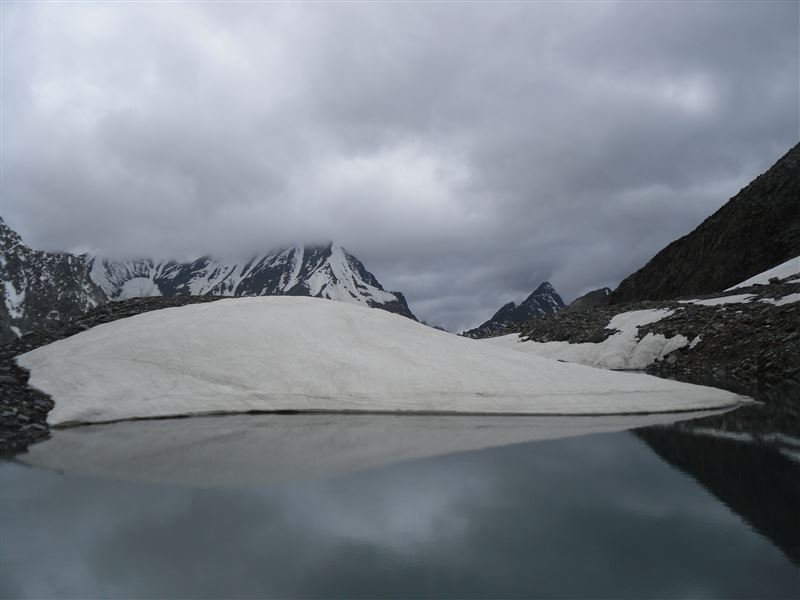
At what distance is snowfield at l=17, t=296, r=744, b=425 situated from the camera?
9531 millimetres

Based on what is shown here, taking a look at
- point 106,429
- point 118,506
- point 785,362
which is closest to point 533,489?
point 118,506

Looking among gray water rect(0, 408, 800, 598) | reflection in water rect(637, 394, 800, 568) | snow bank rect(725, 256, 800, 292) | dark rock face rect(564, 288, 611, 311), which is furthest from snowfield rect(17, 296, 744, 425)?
dark rock face rect(564, 288, 611, 311)

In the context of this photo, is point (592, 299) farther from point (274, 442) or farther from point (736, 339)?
point (274, 442)

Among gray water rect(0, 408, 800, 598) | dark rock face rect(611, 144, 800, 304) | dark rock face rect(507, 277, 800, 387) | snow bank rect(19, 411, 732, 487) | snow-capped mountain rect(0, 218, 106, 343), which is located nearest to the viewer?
gray water rect(0, 408, 800, 598)

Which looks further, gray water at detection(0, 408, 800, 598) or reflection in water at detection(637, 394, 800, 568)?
reflection in water at detection(637, 394, 800, 568)

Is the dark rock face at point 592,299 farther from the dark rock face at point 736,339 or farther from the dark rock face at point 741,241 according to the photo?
the dark rock face at point 736,339

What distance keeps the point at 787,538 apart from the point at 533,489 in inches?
78.5

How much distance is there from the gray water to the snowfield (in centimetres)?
264

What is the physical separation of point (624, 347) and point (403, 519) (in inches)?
903

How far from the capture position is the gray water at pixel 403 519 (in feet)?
10.3

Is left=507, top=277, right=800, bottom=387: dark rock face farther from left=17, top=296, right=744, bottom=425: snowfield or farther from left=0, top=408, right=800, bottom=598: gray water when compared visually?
left=0, top=408, right=800, bottom=598: gray water

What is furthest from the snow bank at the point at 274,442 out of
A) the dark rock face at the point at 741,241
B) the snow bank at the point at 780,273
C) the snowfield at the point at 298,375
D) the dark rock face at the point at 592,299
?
the dark rock face at the point at 592,299

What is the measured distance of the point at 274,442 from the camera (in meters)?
7.01

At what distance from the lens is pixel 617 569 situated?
10.7ft
